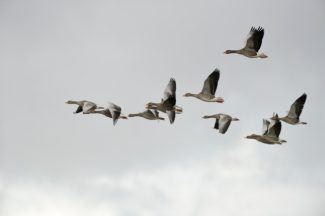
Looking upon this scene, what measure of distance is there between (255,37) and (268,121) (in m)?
4.68

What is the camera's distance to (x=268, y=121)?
40.9m

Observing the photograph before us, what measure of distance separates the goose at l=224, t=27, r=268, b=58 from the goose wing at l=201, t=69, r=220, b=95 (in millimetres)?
2192

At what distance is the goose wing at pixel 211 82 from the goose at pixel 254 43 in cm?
219

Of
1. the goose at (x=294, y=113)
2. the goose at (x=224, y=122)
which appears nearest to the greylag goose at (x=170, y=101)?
the goose at (x=224, y=122)

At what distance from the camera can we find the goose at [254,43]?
129 feet

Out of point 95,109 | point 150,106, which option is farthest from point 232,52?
point 95,109

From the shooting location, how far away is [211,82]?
39688 mm

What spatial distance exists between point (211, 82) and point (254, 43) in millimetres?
3037

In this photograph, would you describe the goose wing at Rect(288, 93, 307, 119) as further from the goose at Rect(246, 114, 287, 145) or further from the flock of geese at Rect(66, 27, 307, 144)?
the goose at Rect(246, 114, 287, 145)

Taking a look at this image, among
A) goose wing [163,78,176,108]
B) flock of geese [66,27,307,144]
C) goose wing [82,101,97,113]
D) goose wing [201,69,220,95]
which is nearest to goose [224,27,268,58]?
flock of geese [66,27,307,144]

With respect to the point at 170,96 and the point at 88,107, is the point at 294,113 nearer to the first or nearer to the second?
the point at 170,96

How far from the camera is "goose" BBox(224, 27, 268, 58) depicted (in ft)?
129

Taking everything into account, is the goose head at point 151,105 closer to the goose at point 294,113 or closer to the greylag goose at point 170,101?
the greylag goose at point 170,101

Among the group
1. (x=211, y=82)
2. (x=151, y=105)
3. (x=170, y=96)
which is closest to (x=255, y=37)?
(x=211, y=82)
